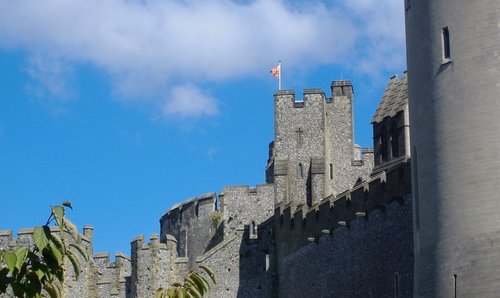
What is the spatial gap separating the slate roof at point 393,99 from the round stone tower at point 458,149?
17.2m

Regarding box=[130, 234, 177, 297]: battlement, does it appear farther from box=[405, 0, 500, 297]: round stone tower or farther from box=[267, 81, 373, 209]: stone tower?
box=[405, 0, 500, 297]: round stone tower

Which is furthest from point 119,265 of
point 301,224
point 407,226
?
point 407,226

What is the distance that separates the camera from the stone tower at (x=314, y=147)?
58812 millimetres

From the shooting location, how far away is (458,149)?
105 feet

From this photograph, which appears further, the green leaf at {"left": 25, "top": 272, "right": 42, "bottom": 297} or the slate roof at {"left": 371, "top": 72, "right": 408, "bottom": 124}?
the slate roof at {"left": 371, "top": 72, "right": 408, "bottom": 124}

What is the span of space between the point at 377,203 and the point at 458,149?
10729 millimetres

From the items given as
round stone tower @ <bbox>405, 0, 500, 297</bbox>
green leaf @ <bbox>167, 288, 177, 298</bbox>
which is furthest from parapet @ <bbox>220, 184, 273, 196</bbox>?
green leaf @ <bbox>167, 288, 177, 298</bbox>

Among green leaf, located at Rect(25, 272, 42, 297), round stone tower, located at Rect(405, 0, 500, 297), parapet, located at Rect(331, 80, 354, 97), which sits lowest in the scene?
green leaf, located at Rect(25, 272, 42, 297)

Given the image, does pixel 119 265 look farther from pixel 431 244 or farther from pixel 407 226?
pixel 431 244

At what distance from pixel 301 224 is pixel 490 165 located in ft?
61.7

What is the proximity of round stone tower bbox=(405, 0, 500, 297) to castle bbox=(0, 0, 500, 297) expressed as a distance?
0.10 ft

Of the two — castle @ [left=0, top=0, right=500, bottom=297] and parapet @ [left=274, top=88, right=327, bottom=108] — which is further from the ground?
parapet @ [left=274, top=88, right=327, bottom=108]

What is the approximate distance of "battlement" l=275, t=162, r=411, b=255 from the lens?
41156 mm

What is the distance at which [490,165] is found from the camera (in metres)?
31.2
